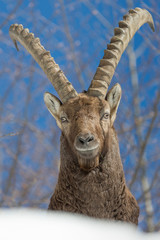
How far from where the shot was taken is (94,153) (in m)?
3.76

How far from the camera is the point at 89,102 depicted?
4199 millimetres

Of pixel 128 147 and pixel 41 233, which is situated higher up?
pixel 128 147

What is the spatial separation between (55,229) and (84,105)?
123 inches

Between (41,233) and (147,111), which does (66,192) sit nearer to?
(41,233)

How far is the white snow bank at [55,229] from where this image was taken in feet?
3.40

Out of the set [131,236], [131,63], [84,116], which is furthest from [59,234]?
[131,63]

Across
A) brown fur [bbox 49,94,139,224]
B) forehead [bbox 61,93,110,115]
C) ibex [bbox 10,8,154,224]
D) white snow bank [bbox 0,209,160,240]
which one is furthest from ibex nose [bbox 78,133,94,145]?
white snow bank [bbox 0,209,160,240]

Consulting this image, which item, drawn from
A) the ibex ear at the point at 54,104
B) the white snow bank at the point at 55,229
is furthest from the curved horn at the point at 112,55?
the white snow bank at the point at 55,229

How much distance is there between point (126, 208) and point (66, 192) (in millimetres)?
714

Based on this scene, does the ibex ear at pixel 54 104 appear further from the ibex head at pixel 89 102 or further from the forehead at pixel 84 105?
the forehead at pixel 84 105

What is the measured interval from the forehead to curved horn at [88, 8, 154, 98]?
6.0 inches

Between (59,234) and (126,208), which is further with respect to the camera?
(126,208)

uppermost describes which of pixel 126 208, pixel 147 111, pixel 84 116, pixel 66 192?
pixel 147 111

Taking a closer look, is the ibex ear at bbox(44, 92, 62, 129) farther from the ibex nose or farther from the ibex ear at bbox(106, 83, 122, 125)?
the ibex nose
